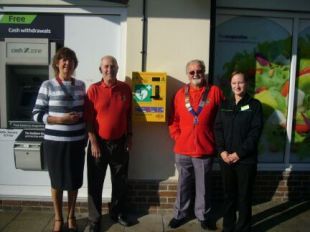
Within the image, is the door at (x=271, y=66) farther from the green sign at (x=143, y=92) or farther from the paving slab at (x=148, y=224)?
the paving slab at (x=148, y=224)

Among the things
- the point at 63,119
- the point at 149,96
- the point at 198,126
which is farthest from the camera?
the point at 149,96

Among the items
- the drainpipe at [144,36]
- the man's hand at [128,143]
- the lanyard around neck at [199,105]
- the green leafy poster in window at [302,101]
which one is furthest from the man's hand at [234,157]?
the green leafy poster in window at [302,101]

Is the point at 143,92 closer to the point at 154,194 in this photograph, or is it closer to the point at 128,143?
the point at 128,143

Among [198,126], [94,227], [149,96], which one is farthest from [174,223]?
[149,96]

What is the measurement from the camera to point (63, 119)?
3.78 metres

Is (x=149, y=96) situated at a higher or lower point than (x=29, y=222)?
higher

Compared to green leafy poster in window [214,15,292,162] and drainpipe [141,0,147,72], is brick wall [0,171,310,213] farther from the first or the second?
drainpipe [141,0,147,72]

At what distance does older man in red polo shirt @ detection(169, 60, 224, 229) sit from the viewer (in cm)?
406

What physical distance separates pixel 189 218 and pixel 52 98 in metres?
2.10

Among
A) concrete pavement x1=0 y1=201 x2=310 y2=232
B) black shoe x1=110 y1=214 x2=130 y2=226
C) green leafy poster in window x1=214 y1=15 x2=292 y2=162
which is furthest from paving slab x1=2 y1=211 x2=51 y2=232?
green leafy poster in window x1=214 y1=15 x2=292 y2=162

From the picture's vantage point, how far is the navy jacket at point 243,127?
3.76 meters

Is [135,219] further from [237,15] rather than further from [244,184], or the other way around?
[237,15]

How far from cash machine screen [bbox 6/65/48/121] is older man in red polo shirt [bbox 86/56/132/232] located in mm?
909

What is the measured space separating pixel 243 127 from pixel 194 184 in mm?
1002
